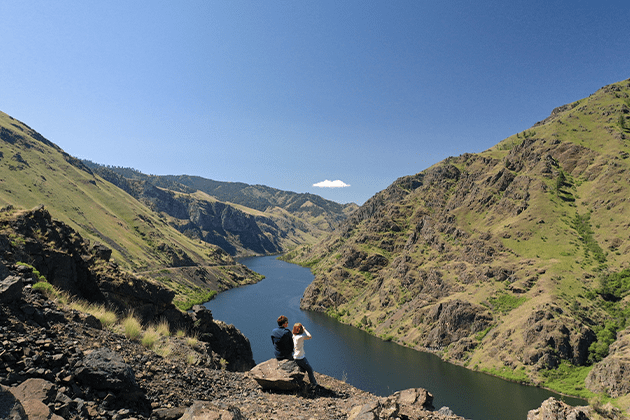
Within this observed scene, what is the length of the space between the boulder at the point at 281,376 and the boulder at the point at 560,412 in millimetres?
9277

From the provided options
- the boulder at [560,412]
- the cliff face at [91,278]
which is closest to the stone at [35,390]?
the cliff face at [91,278]

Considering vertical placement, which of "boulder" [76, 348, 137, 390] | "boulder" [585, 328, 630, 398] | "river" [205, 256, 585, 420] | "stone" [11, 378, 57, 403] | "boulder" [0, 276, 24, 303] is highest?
"boulder" [0, 276, 24, 303]

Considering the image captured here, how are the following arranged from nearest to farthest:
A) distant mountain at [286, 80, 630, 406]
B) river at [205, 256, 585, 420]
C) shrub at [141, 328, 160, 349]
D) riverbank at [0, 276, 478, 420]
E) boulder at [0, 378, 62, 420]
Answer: boulder at [0, 378, 62, 420], riverbank at [0, 276, 478, 420], shrub at [141, 328, 160, 349], river at [205, 256, 585, 420], distant mountain at [286, 80, 630, 406]

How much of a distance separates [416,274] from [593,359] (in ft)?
189

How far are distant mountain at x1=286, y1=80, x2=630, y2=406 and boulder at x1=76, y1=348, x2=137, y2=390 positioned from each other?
266 ft

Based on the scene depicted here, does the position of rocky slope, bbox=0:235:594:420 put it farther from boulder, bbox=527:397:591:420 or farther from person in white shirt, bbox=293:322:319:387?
person in white shirt, bbox=293:322:319:387

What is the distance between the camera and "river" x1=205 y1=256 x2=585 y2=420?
63.0 m


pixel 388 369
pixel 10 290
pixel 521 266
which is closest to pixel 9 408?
pixel 10 290

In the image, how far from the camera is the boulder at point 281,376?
12.6 metres

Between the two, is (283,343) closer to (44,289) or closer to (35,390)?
(35,390)

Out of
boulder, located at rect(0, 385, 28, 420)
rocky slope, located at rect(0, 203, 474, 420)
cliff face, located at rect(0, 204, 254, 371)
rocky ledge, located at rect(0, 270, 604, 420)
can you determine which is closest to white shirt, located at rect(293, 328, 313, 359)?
rocky ledge, located at rect(0, 270, 604, 420)

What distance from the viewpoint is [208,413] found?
25.5ft

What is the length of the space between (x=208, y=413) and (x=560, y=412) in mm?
13233

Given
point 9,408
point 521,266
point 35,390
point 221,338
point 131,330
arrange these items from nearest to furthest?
point 9,408
point 35,390
point 131,330
point 221,338
point 521,266
